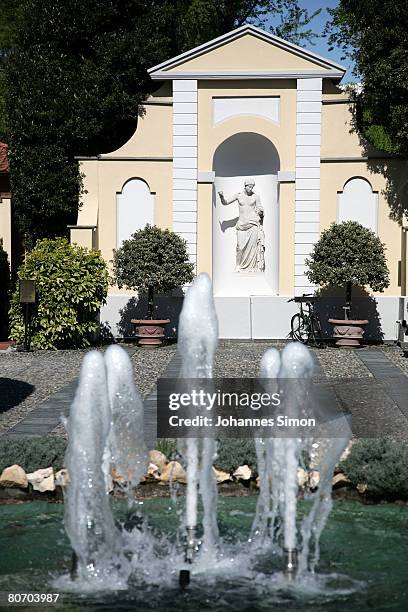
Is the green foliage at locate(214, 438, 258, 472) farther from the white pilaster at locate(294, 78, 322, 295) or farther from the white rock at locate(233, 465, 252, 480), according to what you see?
the white pilaster at locate(294, 78, 322, 295)

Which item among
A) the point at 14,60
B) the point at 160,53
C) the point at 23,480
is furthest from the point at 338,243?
the point at 23,480

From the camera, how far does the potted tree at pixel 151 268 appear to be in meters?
16.5

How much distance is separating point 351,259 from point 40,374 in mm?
6747

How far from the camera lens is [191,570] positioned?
16.1 ft

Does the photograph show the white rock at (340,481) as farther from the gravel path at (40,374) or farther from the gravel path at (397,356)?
the gravel path at (397,356)

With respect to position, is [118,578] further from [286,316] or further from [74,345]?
[286,316]

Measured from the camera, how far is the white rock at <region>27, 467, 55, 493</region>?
633 cm

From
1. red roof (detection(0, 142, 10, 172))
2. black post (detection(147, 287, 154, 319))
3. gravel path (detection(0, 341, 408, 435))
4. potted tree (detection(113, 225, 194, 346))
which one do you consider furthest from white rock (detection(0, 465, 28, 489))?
red roof (detection(0, 142, 10, 172))

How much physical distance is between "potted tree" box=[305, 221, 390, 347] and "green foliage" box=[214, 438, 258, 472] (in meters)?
9.80

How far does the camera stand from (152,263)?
16484mm

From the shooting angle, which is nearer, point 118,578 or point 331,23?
point 118,578

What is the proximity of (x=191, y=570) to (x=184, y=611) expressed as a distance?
0.59 meters

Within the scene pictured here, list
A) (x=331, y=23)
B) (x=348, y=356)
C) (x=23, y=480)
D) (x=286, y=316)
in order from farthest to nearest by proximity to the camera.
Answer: (x=331, y=23) < (x=286, y=316) < (x=348, y=356) < (x=23, y=480)

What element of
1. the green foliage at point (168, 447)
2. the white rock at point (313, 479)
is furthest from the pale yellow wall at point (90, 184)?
the white rock at point (313, 479)
